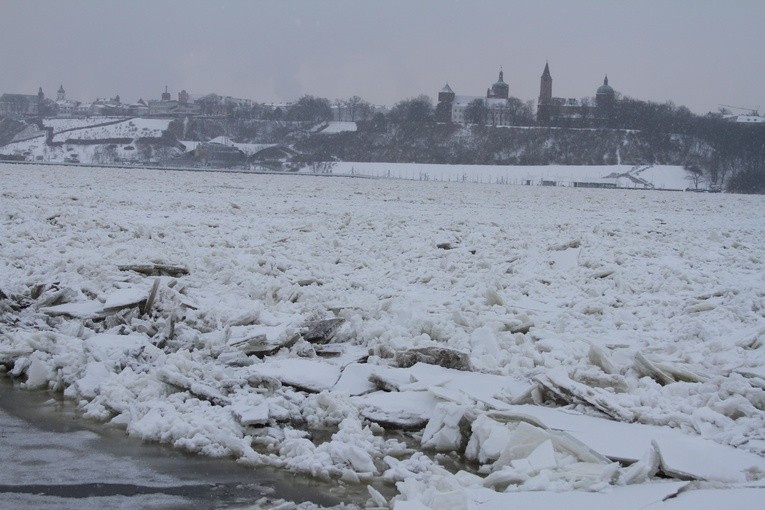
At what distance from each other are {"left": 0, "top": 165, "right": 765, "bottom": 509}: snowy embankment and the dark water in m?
0.17

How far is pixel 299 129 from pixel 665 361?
141 metres

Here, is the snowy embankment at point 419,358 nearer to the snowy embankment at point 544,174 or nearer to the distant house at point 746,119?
the snowy embankment at point 544,174

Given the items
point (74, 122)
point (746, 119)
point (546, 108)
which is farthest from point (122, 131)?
point (746, 119)

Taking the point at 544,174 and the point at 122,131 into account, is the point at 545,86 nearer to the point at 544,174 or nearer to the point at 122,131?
the point at 544,174

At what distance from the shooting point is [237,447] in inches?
195

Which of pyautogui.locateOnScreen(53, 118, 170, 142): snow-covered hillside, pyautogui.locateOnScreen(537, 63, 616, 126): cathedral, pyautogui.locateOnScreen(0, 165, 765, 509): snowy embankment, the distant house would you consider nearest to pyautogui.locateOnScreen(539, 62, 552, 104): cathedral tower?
pyautogui.locateOnScreen(537, 63, 616, 126): cathedral

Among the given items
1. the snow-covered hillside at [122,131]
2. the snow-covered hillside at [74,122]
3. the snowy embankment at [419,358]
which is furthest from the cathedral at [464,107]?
the snowy embankment at [419,358]

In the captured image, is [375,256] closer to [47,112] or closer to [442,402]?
[442,402]

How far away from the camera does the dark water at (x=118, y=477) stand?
4148 millimetres

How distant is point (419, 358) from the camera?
6582mm

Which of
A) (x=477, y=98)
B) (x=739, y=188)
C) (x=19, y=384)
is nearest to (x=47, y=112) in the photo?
(x=477, y=98)

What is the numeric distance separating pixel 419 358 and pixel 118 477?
9.22ft

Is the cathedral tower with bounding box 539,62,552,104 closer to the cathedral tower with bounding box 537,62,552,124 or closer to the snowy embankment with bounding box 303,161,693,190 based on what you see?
the cathedral tower with bounding box 537,62,552,124

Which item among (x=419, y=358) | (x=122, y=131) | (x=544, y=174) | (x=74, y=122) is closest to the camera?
(x=419, y=358)
